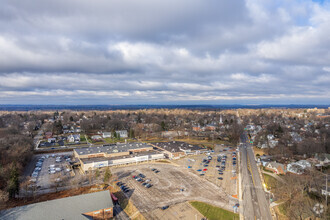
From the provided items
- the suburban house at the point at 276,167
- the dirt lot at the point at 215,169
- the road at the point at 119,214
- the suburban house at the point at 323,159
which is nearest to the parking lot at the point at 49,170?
the road at the point at 119,214

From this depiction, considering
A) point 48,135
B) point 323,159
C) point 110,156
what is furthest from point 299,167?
point 48,135

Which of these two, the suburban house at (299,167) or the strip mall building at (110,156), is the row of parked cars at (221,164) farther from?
the strip mall building at (110,156)

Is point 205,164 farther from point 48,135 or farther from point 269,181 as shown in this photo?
point 48,135

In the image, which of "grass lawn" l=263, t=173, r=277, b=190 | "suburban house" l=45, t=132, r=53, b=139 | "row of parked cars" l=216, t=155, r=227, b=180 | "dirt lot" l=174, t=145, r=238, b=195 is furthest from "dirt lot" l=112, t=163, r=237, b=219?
"suburban house" l=45, t=132, r=53, b=139

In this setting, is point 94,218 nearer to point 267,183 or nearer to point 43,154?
point 267,183

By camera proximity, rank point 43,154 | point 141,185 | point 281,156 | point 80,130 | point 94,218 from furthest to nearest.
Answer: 1. point 80,130
2. point 43,154
3. point 281,156
4. point 141,185
5. point 94,218

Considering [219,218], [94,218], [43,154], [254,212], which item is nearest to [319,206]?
[254,212]

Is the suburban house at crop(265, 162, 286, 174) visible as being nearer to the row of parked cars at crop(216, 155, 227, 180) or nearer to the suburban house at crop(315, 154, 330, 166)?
the row of parked cars at crop(216, 155, 227, 180)
